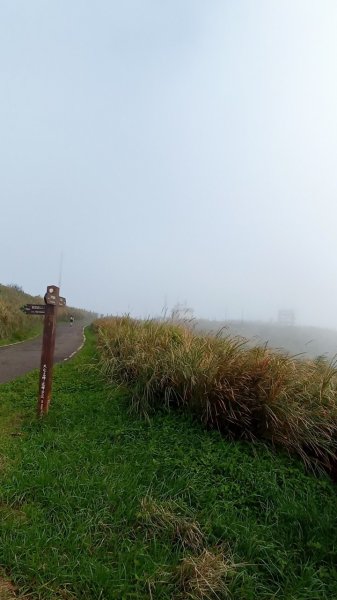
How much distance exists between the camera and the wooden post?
475 centimetres

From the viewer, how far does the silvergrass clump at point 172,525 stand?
2.60 m

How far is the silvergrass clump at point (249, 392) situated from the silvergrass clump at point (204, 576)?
66.5 inches

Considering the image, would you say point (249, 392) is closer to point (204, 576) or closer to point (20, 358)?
point (204, 576)

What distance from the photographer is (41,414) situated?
4695mm

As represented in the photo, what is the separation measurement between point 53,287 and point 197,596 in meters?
3.81

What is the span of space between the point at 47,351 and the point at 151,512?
272 centimetres

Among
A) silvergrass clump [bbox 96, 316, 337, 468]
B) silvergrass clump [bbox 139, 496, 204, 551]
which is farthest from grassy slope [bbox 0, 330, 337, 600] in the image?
silvergrass clump [bbox 96, 316, 337, 468]

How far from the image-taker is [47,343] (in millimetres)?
4867

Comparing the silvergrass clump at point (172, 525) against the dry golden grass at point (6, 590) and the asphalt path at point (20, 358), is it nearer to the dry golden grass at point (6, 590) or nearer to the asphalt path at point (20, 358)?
the dry golden grass at point (6, 590)

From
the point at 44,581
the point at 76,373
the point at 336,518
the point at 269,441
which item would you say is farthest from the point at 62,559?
the point at 76,373

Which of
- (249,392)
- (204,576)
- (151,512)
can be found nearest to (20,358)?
(249,392)

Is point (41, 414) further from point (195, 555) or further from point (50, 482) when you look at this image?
point (195, 555)

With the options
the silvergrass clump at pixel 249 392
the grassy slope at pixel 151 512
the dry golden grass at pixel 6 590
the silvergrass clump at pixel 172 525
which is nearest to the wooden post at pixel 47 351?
the grassy slope at pixel 151 512

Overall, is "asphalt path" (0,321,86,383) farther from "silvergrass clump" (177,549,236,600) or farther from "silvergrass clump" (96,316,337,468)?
"silvergrass clump" (177,549,236,600)
